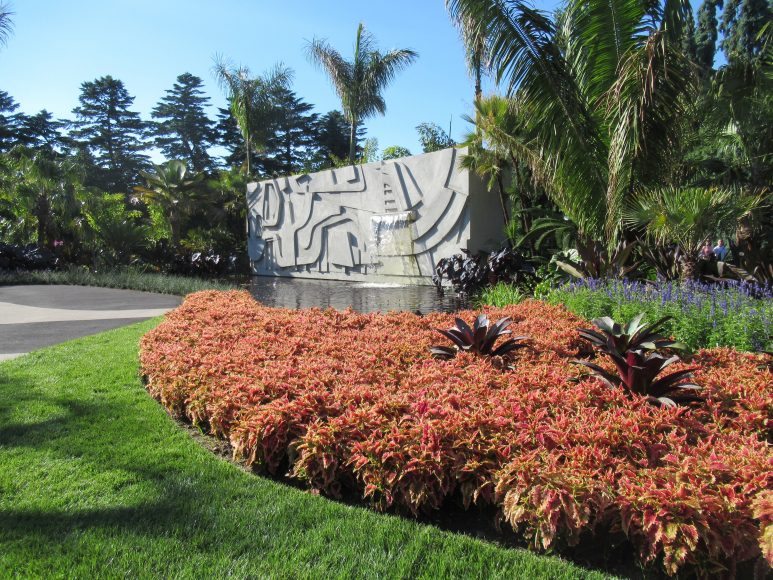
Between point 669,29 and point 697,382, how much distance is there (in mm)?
5590

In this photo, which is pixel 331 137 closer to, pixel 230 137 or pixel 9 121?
pixel 230 137

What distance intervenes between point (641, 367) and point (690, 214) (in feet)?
11.0

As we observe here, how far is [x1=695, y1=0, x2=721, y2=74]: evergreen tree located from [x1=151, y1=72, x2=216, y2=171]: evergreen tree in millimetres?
31682

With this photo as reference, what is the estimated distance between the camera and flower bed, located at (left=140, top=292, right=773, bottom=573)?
2381 millimetres

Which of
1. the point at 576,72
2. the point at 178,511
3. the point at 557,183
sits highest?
the point at 576,72

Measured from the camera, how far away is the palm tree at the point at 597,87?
6.76 m

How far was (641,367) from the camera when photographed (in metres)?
3.69

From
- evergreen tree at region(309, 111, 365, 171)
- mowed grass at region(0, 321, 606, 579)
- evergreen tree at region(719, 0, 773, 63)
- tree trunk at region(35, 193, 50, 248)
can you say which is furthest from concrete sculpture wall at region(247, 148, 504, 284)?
evergreen tree at region(309, 111, 365, 171)

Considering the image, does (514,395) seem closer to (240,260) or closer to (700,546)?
(700,546)

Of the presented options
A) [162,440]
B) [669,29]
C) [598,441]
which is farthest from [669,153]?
[162,440]

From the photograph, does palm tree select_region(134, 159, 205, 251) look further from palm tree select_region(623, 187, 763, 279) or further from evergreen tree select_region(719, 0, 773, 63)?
evergreen tree select_region(719, 0, 773, 63)

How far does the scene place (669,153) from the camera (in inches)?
294

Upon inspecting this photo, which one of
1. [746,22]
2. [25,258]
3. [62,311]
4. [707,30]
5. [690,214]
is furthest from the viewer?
[707,30]

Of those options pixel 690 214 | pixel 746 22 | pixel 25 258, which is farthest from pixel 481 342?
pixel 746 22
